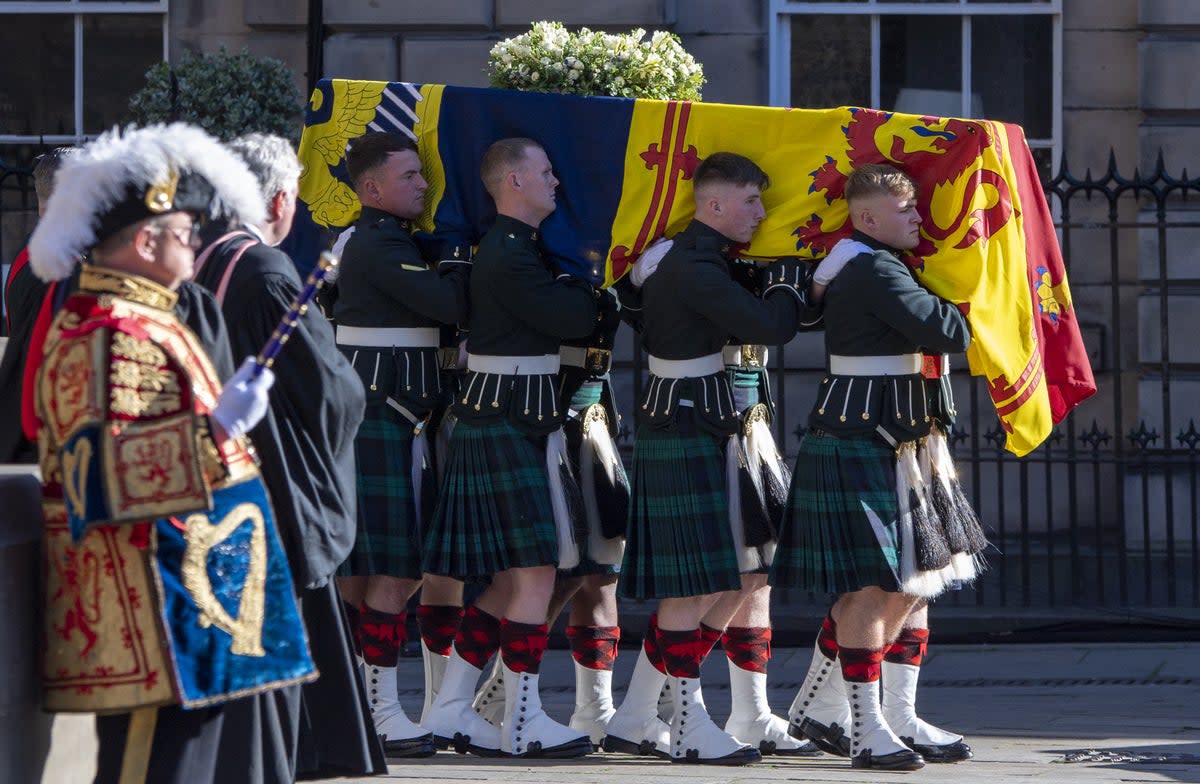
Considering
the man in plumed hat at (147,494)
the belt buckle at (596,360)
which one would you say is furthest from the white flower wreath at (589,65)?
the man in plumed hat at (147,494)

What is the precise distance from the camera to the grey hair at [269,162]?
4.18 metres

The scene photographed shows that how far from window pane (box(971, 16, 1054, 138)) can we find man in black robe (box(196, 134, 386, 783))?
617cm

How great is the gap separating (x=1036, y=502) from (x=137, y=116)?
4.72 m

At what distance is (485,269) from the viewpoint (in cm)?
554

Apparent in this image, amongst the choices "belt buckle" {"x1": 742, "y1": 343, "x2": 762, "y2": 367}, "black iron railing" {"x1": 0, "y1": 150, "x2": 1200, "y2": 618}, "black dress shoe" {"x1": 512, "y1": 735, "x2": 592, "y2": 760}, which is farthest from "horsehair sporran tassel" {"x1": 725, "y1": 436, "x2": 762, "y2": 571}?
"black iron railing" {"x1": 0, "y1": 150, "x2": 1200, "y2": 618}

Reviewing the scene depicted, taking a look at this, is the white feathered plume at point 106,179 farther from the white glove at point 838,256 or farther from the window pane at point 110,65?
the window pane at point 110,65

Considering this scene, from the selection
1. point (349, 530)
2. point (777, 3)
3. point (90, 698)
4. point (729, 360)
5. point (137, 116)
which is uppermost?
point (777, 3)

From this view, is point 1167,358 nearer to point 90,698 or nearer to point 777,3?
point 777,3

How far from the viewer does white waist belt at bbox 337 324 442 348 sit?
5.66 meters

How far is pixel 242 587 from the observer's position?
11.3ft

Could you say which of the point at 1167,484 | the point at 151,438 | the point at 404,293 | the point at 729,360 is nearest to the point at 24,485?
the point at 151,438

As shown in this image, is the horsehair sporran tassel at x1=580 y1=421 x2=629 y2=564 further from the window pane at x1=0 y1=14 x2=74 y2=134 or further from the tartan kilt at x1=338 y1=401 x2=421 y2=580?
the window pane at x1=0 y1=14 x2=74 y2=134

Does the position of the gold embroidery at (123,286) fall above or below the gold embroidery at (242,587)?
above

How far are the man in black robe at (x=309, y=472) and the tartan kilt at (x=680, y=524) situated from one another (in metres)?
1.61
